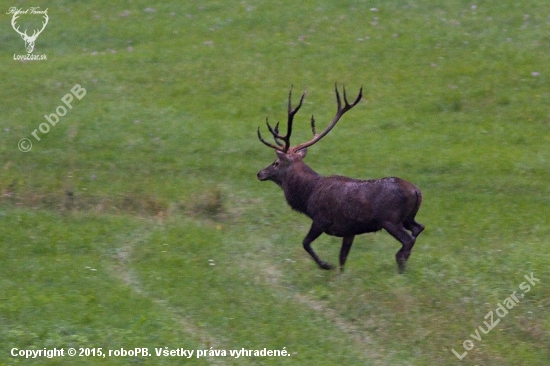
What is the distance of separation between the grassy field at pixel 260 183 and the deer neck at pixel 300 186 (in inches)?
35.6

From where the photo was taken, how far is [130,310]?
36.5 feet

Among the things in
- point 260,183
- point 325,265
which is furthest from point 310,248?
point 260,183

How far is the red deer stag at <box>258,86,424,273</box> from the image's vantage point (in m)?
11.9

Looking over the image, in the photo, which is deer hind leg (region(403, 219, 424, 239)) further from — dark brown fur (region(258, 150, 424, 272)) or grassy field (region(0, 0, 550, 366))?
grassy field (region(0, 0, 550, 366))

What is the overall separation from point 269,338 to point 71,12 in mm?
18418

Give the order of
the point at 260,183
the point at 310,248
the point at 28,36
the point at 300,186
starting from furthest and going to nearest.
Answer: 1. the point at 28,36
2. the point at 260,183
3. the point at 300,186
4. the point at 310,248

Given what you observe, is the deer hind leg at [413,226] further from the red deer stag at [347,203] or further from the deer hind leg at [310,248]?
the deer hind leg at [310,248]

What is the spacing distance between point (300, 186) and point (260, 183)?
3803 millimetres

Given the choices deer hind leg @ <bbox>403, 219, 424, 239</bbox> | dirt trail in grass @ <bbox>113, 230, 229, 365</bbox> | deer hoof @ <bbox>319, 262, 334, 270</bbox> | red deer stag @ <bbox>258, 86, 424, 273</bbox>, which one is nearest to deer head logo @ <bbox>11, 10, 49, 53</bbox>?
dirt trail in grass @ <bbox>113, 230, 229, 365</bbox>

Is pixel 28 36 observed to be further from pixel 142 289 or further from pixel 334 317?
pixel 334 317

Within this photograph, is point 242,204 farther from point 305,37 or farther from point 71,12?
point 71,12

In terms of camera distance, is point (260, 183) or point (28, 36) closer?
point (260, 183)

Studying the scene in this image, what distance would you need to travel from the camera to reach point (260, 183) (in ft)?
55.8

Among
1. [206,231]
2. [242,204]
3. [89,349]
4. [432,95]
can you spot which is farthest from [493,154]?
[89,349]
